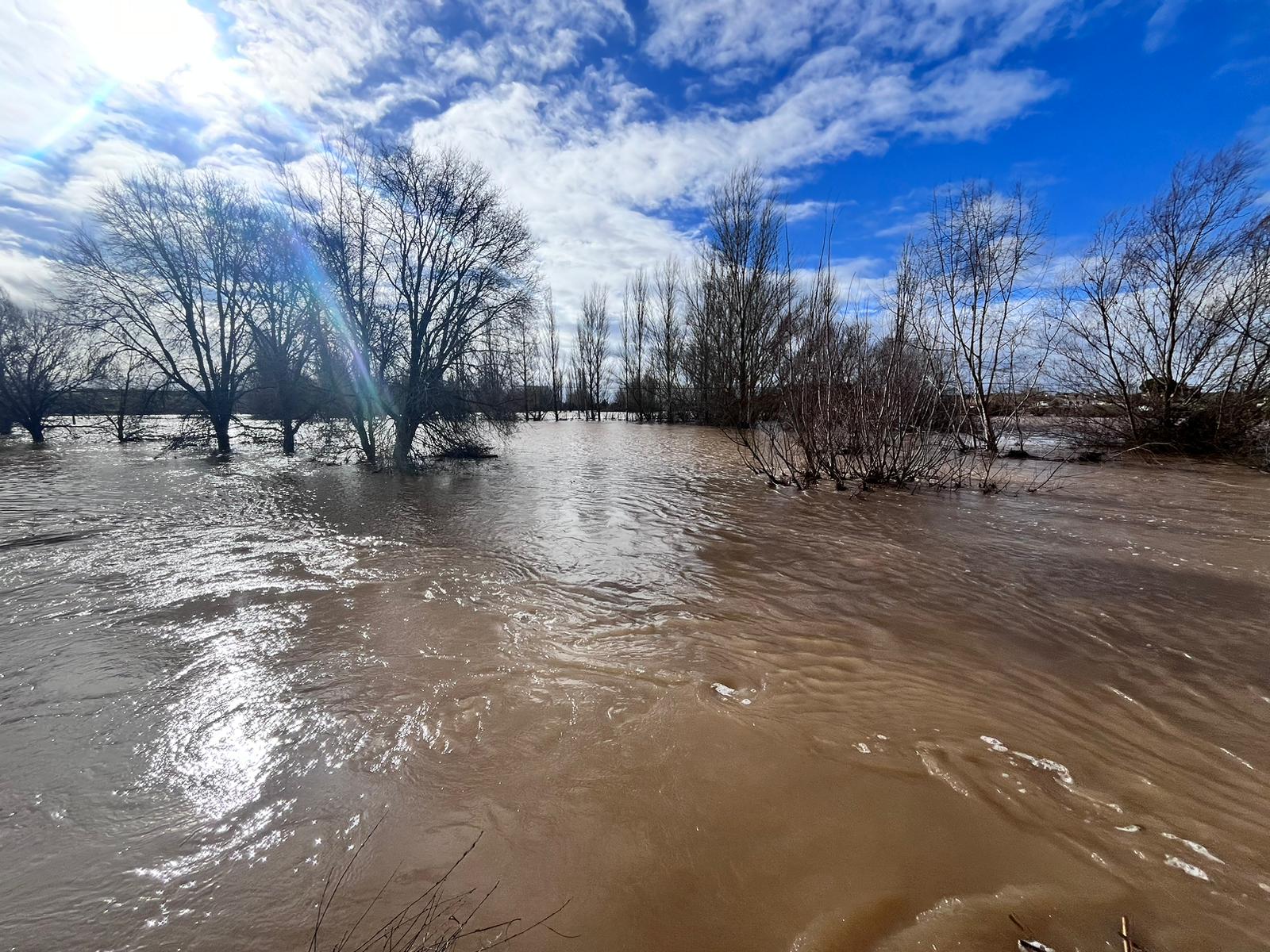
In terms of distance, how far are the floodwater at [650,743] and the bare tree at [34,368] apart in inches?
880

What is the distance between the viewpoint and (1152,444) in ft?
39.8

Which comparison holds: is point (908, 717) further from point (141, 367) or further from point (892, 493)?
point (141, 367)

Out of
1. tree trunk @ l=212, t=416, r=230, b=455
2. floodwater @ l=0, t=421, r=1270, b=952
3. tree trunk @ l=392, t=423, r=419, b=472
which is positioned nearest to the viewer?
floodwater @ l=0, t=421, r=1270, b=952

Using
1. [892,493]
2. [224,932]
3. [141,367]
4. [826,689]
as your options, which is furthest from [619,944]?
[141,367]

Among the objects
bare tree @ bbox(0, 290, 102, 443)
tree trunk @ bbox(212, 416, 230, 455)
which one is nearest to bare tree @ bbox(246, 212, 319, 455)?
tree trunk @ bbox(212, 416, 230, 455)

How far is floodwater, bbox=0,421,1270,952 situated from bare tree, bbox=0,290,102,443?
22.3 m

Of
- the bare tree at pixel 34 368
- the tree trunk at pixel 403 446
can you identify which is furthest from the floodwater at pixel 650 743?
the bare tree at pixel 34 368

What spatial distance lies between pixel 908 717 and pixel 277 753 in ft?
9.54

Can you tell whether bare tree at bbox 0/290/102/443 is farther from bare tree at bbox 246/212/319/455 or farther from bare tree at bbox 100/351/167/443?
bare tree at bbox 246/212/319/455

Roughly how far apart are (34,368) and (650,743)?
30250mm

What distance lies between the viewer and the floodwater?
146cm

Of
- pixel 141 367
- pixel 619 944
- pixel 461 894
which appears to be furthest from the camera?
pixel 141 367

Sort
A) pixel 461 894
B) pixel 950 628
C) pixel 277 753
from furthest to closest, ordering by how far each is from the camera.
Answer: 1. pixel 950 628
2. pixel 277 753
3. pixel 461 894

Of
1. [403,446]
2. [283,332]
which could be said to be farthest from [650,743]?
[283,332]
